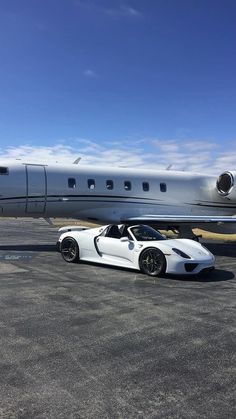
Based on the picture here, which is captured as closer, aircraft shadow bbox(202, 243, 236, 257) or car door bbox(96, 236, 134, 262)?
car door bbox(96, 236, 134, 262)

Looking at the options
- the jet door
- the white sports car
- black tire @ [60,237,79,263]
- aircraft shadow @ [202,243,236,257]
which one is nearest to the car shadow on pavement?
the white sports car

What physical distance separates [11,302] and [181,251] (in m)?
4.59

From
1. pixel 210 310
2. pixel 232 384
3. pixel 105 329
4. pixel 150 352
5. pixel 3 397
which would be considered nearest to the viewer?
pixel 3 397

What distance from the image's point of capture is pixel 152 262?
10.9 metres

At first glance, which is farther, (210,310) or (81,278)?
(81,278)

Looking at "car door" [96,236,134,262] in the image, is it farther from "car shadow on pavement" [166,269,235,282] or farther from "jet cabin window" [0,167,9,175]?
"jet cabin window" [0,167,9,175]

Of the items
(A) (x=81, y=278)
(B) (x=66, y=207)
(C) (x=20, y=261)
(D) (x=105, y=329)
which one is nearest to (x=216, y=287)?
(A) (x=81, y=278)

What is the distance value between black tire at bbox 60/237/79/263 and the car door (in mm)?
945

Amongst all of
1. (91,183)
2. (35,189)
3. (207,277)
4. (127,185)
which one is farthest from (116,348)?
(127,185)

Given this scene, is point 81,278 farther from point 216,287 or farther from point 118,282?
point 216,287

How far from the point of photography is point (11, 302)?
7969 mm

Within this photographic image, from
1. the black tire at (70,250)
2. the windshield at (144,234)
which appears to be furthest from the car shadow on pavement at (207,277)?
the black tire at (70,250)

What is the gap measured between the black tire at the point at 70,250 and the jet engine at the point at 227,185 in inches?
438

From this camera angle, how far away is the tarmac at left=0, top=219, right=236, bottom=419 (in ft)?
13.5
